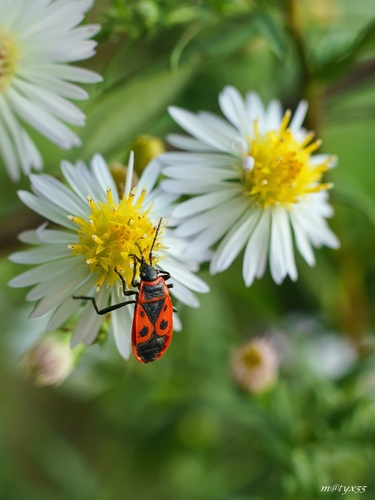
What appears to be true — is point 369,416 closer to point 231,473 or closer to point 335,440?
point 335,440

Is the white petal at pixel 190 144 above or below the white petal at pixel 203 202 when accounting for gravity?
above

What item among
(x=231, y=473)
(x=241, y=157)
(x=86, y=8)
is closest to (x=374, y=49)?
(x=241, y=157)

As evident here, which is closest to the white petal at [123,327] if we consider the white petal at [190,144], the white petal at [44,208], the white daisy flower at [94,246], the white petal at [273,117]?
the white daisy flower at [94,246]

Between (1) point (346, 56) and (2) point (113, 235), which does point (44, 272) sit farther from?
(1) point (346, 56)

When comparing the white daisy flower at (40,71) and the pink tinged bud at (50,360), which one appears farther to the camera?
the pink tinged bud at (50,360)
